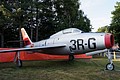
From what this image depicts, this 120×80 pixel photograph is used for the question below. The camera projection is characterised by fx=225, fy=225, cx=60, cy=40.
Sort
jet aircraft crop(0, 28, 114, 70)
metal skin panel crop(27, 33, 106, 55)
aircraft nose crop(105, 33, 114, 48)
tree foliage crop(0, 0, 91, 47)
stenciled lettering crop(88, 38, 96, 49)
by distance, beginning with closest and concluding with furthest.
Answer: aircraft nose crop(105, 33, 114, 48)
jet aircraft crop(0, 28, 114, 70)
metal skin panel crop(27, 33, 106, 55)
stenciled lettering crop(88, 38, 96, 49)
tree foliage crop(0, 0, 91, 47)

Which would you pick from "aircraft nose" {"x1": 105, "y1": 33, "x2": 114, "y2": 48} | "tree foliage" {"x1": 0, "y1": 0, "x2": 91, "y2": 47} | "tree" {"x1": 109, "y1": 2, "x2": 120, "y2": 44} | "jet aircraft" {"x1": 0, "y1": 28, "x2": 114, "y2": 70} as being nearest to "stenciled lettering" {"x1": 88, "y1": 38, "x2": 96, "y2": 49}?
"jet aircraft" {"x1": 0, "y1": 28, "x2": 114, "y2": 70}

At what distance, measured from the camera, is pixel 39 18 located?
128 feet

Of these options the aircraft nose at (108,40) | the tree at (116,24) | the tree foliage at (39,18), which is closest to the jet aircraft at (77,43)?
the aircraft nose at (108,40)

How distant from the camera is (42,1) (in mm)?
37750

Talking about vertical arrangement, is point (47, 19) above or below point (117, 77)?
above

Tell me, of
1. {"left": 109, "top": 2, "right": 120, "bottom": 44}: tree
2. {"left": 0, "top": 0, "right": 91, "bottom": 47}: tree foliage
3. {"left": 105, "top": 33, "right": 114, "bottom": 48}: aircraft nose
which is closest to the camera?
{"left": 105, "top": 33, "right": 114, "bottom": 48}: aircraft nose

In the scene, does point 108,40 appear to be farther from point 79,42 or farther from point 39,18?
point 39,18

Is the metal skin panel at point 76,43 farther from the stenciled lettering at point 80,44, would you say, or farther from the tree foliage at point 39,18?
the tree foliage at point 39,18

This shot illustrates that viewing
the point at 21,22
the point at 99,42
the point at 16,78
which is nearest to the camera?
the point at 16,78

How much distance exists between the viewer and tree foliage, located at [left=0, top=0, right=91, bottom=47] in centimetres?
3334

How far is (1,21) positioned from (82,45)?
1973 cm

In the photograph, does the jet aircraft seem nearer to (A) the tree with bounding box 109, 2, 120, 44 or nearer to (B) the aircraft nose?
(B) the aircraft nose

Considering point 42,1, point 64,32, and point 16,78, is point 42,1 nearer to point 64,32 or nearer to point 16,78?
point 64,32

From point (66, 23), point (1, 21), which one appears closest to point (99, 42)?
point (1, 21)
